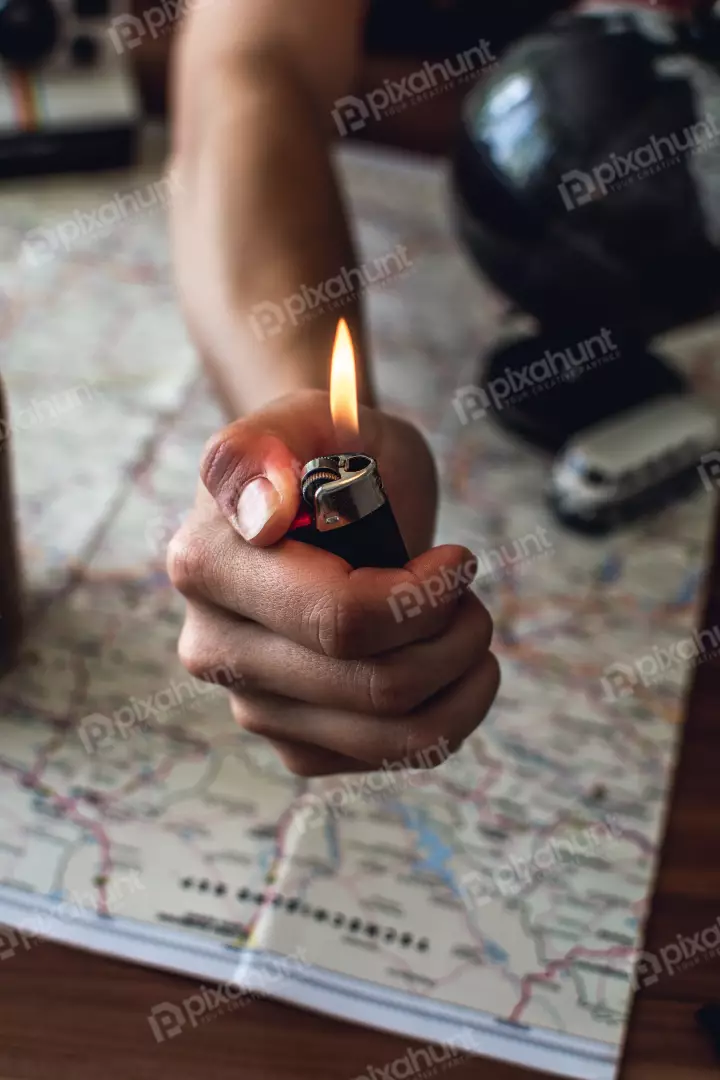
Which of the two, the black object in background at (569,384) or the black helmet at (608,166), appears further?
the black object in background at (569,384)

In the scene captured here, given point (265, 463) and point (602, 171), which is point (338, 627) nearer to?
point (265, 463)

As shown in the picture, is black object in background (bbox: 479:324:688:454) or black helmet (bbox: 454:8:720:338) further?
black object in background (bbox: 479:324:688:454)

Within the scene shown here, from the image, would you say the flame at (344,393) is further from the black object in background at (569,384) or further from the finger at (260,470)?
the black object in background at (569,384)

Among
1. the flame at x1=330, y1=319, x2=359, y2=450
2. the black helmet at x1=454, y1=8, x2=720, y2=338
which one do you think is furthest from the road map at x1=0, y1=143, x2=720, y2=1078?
the flame at x1=330, y1=319, x2=359, y2=450

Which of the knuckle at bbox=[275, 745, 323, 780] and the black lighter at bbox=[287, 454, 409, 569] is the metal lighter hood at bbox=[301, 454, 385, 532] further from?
the knuckle at bbox=[275, 745, 323, 780]

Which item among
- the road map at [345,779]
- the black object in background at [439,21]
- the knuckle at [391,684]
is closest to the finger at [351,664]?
the knuckle at [391,684]

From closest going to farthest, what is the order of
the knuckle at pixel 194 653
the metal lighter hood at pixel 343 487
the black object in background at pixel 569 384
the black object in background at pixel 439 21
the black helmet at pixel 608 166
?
the metal lighter hood at pixel 343 487
the knuckle at pixel 194 653
the black helmet at pixel 608 166
the black object in background at pixel 569 384
the black object in background at pixel 439 21

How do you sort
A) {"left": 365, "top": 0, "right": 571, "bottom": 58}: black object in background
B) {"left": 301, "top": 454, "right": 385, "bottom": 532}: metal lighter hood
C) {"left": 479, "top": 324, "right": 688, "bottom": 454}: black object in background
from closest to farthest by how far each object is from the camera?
{"left": 301, "top": 454, "right": 385, "bottom": 532}: metal lighter hood
{"left": 479, "top": 324, "right": 688, "bottom": 454}: black object in background
{"left": 365, "top": 0, "right": 571, "bottom": 58}: black object in background

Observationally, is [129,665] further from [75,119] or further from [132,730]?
[75,119]

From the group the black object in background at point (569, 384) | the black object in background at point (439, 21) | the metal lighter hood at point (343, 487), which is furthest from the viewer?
the black object in background at point (439, 21)
